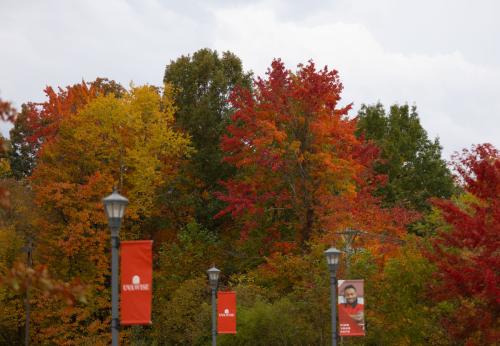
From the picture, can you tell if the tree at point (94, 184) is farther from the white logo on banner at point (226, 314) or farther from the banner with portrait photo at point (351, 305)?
the banner with portrait photo at point (351, 305)

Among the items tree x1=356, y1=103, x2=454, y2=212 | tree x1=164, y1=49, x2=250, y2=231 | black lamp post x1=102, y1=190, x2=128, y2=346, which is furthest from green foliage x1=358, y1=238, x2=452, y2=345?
tree x1=356, y1=103, x2=454, y2=212

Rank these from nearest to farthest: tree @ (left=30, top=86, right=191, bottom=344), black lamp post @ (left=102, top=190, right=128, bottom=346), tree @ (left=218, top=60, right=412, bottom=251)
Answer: black lamp post @ (left=102, top=190, right=128, bottom=346)
tree @ (left=218, top=60, right=412, bottom=251)
tree @ (left=30, top=86, right=191, bottom=344)

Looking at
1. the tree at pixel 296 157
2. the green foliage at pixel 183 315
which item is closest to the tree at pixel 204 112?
the tree at pixel 296 157

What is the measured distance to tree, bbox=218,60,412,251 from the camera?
43469 millimetres

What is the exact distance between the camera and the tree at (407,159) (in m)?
60.9

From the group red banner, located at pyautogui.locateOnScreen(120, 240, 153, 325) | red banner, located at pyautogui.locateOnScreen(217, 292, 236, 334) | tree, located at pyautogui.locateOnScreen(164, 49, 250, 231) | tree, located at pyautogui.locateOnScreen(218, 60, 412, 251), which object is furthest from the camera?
tree, located at pyautogui.locateOnScreen(164, 49, 250, 231)

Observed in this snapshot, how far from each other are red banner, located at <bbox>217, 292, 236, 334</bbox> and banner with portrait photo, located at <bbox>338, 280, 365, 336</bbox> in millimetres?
5258

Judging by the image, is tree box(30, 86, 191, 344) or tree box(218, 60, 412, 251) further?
tree box(30, 86, 191, 344)

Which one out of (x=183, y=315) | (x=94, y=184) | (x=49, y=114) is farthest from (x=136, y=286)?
(x=49, y=114)

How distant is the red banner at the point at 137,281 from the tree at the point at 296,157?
2737 cm

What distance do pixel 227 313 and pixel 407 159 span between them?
117 feet

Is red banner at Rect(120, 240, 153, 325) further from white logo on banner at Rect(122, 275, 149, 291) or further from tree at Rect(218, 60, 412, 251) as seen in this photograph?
tree at Rect(218, 60, 412, 251)

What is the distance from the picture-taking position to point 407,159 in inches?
2500

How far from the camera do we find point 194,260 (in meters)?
48.6
